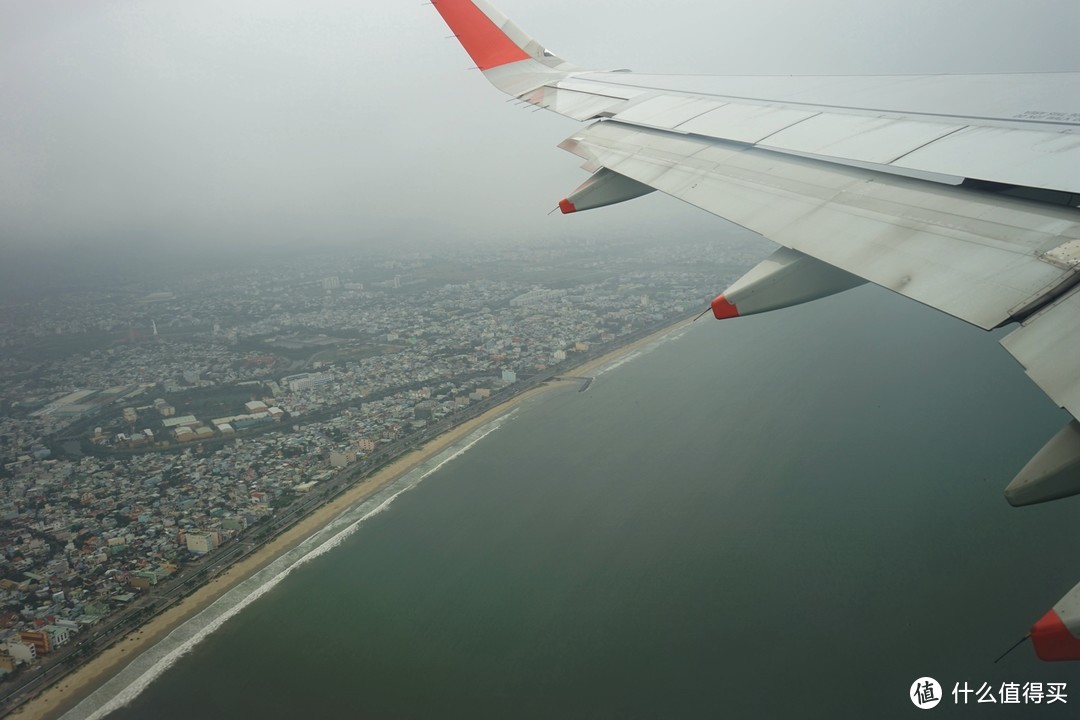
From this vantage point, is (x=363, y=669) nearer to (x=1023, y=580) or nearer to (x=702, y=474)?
(x=702, y=474)

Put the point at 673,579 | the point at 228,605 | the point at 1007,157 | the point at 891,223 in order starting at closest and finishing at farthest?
1. the point at 891,223
2. the point at 1007,157
3. the point at 673,579
4. the point at 228,605

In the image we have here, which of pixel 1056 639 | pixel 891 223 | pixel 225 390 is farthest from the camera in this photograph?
pixel 225 390

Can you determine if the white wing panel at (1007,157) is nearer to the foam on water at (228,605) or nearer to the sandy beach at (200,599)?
the foam on water at (228,605)

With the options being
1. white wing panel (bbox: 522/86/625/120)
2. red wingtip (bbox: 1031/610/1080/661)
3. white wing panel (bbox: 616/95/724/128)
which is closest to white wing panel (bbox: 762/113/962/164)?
white wing panel (bbox: 616/95/724/128)

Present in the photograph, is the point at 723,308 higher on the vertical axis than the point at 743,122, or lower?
lower

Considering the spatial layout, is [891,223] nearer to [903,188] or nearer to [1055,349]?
[903,188]

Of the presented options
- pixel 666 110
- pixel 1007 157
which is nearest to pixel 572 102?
pixel 666 110
